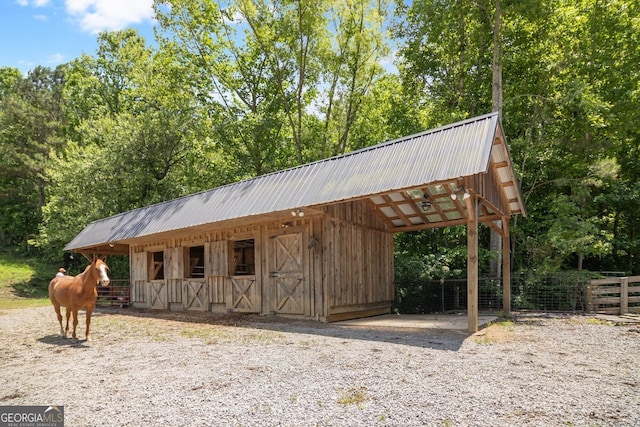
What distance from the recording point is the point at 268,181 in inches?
456

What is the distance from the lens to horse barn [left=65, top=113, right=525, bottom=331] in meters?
8.07

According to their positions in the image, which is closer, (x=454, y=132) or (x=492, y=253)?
(x=454, y=132)

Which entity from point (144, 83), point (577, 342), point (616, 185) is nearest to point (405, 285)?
point (577, 342)

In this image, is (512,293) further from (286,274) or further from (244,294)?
(244,294)

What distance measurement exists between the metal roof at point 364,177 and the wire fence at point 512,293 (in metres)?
2.39

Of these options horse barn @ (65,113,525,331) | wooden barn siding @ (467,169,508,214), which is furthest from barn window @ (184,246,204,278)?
wooden barn siding @ (467,169,508,214)

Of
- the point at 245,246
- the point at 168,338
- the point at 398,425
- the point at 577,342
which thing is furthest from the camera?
the point at 245,246

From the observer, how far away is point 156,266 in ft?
50.5

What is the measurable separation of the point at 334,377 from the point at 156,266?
40.0 ft

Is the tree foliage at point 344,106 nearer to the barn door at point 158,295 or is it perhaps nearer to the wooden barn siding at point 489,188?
the wooden barn siding at point 489,188

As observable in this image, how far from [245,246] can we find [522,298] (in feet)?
31.1

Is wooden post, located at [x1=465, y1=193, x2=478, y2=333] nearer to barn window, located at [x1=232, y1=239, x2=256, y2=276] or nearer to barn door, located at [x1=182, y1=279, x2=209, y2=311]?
barn door, located at [x1=182, y1=279, x2=209, y2=311]

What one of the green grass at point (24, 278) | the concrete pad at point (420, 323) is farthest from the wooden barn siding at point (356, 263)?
the green grass at point (24, 278)

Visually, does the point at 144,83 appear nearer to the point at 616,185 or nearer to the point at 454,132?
the point at 454,132
